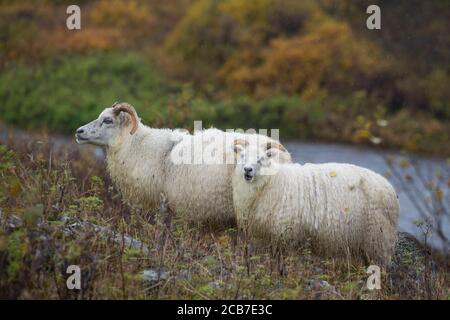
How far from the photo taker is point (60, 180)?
7969 millimetres

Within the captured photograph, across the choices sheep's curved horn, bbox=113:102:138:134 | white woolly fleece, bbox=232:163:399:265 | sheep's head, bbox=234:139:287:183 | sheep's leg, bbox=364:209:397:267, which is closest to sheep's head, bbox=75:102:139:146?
sheep's curved horn, bbox=113:102:138:134

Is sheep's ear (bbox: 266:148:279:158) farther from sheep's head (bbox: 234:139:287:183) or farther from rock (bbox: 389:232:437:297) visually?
rock (bbox: 389:232:437:297)

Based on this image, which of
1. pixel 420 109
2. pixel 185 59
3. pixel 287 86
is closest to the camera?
pixel 420 109

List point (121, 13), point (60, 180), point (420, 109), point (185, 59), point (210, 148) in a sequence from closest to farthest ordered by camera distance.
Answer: point (60, 180)
point (210, 148)
point (420, 109)
point (185, 59)
point (121, 13)

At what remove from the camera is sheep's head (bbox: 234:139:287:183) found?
8089 millimetres

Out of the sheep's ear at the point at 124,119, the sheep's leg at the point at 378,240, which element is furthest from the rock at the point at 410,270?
the sheep's ear at the point at 124,119

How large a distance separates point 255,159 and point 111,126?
244 centimetres

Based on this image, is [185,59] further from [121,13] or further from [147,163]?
[147,163]

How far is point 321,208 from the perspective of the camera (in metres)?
8.09

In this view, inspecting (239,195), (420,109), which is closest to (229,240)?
(239,195)

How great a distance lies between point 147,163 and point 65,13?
30717 millimetres

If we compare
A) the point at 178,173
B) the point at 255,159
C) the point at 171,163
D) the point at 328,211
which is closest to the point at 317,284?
the point at 328,211

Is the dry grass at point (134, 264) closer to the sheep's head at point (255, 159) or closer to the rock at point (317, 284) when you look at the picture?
the rock at point (317, 284)

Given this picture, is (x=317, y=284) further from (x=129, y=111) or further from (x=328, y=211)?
(x=129, y=111)
